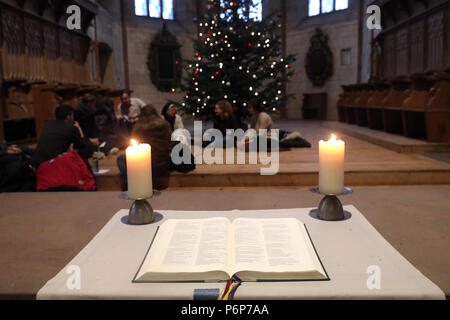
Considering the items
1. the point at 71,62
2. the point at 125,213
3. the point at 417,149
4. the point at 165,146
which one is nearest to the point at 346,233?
the point at 125,213

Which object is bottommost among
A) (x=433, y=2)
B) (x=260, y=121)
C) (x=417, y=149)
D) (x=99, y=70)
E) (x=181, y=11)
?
(x=417, y=149)

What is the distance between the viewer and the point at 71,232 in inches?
48.1

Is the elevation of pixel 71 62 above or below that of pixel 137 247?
above

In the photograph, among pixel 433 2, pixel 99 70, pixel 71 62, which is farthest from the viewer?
pixel 99 70

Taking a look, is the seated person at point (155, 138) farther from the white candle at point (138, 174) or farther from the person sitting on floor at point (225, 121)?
the white candle at point (138, 174)

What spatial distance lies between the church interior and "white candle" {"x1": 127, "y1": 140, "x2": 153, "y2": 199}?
2 centimetres

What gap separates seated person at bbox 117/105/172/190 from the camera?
3.75 m

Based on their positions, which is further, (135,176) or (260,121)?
(260,121)

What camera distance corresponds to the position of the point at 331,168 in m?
1.25

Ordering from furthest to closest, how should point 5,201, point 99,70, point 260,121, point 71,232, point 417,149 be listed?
point 99,70 → point 260,121 → point 417,149 → point 5,201 → point 71,232

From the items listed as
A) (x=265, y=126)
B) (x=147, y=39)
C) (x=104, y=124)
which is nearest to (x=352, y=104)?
(x=265, y=126)

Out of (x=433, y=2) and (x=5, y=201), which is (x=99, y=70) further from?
(x=5, y=201)

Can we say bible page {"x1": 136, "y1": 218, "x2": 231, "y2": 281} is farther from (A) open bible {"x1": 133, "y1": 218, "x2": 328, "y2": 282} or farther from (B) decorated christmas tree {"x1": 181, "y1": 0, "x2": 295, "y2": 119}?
(B) decorated christmas tree {"x1": 181, "y1": 0, "x2": 295, "y2": 119}

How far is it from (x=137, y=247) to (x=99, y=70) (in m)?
10.7
